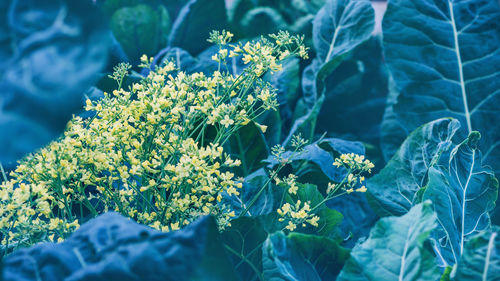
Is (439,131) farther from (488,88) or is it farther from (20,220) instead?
(20,220)

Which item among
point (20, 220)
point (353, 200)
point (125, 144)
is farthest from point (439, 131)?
point (20, 220)

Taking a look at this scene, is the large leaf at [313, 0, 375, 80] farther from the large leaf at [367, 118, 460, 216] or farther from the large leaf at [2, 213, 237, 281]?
the large leaf at [2, 213, 237, 281]

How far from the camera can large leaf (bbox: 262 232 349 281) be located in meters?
0.56

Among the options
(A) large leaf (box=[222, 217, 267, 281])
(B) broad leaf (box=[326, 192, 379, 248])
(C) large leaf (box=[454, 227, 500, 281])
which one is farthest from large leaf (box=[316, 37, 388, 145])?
(C) large leaf (box=[454, 227, 500, 281])

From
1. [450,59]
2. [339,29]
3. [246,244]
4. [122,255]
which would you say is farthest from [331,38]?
[122,255]

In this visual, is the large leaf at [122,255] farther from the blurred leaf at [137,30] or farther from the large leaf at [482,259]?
the blurred leaf at [137,30]

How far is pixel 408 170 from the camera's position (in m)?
0.79

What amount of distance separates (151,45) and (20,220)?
2.32 ft

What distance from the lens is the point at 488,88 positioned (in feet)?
3.06

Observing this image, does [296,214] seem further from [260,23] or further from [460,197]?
[260,23]

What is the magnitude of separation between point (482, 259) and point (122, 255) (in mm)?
373

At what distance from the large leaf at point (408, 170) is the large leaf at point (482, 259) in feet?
0.72

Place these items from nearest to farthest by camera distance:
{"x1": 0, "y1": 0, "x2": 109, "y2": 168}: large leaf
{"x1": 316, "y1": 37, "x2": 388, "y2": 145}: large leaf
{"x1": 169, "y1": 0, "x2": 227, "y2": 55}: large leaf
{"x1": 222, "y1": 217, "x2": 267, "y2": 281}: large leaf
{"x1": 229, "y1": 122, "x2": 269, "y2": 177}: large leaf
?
{"x1": 0, "y1": 0, "x2": 109, "y2": 168}: large leaf < {"x1": 222, "y1": 217, "x2": 267, "y2": 281}: large leaf < {"x1": 229, "y1": 122, "x2": 269, "y2": 177}: large leaf < {"x1": 169, "y1": 0, "x2": 227, "y2": 55}: large leaf < {"x1": 316, "y1": 37, "x2": 388, "y2": 145}: large leaf

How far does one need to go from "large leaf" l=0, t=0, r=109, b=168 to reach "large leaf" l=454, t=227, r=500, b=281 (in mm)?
424
